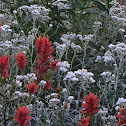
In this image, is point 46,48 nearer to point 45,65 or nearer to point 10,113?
point 45,65

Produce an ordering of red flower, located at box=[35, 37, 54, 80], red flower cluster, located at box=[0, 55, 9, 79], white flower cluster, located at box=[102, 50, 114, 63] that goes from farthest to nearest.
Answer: white flower cluster, located at box=[102, 50, 114, 63] < red flower, located at box=[35, 37, 54, 80] < red flower cluster, located at box=[0, 55, 9, 79]

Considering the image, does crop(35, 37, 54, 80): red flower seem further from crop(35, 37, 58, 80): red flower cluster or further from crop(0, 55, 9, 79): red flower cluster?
crop(0, 55, 9, 79): red flower cluster

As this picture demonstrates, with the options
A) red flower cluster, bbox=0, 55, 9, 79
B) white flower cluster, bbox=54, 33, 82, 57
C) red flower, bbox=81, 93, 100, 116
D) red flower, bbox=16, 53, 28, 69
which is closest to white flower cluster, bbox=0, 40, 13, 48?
white flower cluster, bbox=54, 33, 82, 57

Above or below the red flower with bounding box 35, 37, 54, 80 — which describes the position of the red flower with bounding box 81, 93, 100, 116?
below

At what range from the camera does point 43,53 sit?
224 centimetres

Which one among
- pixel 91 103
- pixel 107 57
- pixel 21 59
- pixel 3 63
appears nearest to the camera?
pixel 91 103

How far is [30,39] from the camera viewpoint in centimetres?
302

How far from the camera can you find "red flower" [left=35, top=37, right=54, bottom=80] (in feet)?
7.20

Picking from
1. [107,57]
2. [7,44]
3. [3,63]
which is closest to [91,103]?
[3,63]

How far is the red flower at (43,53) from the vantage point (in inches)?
86.4

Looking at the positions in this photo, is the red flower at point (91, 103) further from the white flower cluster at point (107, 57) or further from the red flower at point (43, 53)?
the white flower cluster at point (107, 57)

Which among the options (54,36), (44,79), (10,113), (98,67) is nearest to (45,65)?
(44,79)

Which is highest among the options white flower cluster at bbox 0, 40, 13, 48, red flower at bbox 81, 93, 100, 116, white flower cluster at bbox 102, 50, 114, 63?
white flower cluster at bbox 0, 40, 13, 48

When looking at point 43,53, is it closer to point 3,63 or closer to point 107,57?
point 3,63
